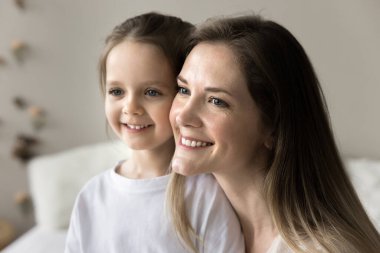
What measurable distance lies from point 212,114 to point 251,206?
287mm

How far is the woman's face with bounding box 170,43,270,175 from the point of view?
1.07 m

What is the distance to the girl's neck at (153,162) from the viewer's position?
4.26ft

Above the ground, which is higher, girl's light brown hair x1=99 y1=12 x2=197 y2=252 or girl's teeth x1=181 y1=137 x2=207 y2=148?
girl's light brown hair x1=99 y1=12 x2=197 y2=252

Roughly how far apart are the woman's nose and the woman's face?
0.32 feet

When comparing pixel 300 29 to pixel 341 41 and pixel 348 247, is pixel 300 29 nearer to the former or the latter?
pixel 341 41

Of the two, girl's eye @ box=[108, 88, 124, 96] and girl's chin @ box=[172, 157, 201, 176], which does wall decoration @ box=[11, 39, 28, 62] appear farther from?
girl's chin @ box=[172, 157, 201, 176]

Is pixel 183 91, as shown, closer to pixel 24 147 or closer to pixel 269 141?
pixel 269 141

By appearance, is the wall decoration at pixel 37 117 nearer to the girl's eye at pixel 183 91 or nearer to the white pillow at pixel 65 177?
the white pillow at pixel 65 177

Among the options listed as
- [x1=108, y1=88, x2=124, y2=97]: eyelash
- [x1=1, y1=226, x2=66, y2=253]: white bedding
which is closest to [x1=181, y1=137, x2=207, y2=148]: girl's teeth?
[x1=108, y1=88, x2=124, y2=97]: eyelash

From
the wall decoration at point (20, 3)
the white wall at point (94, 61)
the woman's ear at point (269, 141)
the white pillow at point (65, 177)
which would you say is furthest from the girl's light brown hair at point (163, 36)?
the wall decoration at point (20, 3)

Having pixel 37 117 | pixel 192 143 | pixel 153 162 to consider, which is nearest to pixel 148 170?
pixel 153 162

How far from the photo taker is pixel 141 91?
1192mm

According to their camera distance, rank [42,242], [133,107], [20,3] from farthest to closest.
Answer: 1. [20,3]
2. [42,242]
3. [133,107]

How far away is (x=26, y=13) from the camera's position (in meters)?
2.43
